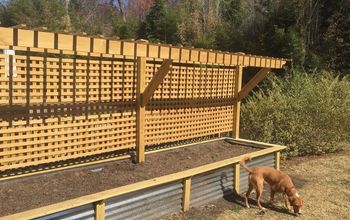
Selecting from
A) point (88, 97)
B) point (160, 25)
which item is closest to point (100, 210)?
point (88, 97)

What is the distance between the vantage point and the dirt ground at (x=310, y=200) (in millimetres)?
5175

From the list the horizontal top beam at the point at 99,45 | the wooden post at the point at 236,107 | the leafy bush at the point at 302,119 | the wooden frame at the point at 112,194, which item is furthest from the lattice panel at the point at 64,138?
the leafy bush at the point at 302,119

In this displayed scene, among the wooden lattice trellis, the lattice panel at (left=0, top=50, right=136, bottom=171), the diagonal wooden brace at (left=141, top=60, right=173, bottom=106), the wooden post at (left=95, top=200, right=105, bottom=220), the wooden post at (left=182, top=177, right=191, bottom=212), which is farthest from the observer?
the diagonal wooden brace at (left=141, top=60, right=173, bottom=106)

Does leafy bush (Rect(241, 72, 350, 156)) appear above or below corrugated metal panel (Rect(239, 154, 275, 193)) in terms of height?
above

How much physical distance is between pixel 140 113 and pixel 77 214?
2.50m

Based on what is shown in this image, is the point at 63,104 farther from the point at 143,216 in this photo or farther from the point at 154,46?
the point at 143,216

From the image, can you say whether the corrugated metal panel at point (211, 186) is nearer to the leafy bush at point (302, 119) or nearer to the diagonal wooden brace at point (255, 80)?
the diagonal wooden brace at point (255, 80)

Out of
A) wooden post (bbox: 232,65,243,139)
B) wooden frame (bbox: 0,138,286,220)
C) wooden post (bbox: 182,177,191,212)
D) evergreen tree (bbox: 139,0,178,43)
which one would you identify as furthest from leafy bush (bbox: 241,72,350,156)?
evergreen tree (bbox: 139,0,178,43)

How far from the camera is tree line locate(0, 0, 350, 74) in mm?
13617

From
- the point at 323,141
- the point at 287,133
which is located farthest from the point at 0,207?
the point at 323,141

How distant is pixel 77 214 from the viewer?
3877mm

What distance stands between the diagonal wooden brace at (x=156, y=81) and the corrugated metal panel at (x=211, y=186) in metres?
1.47

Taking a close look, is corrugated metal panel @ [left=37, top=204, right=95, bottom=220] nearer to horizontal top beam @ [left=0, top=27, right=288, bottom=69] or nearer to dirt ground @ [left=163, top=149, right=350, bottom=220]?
dirt ground @ [left=163, top=149, right=350, bottom=220]

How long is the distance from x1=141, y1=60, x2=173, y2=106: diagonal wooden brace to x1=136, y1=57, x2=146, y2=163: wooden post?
0.07 meters
